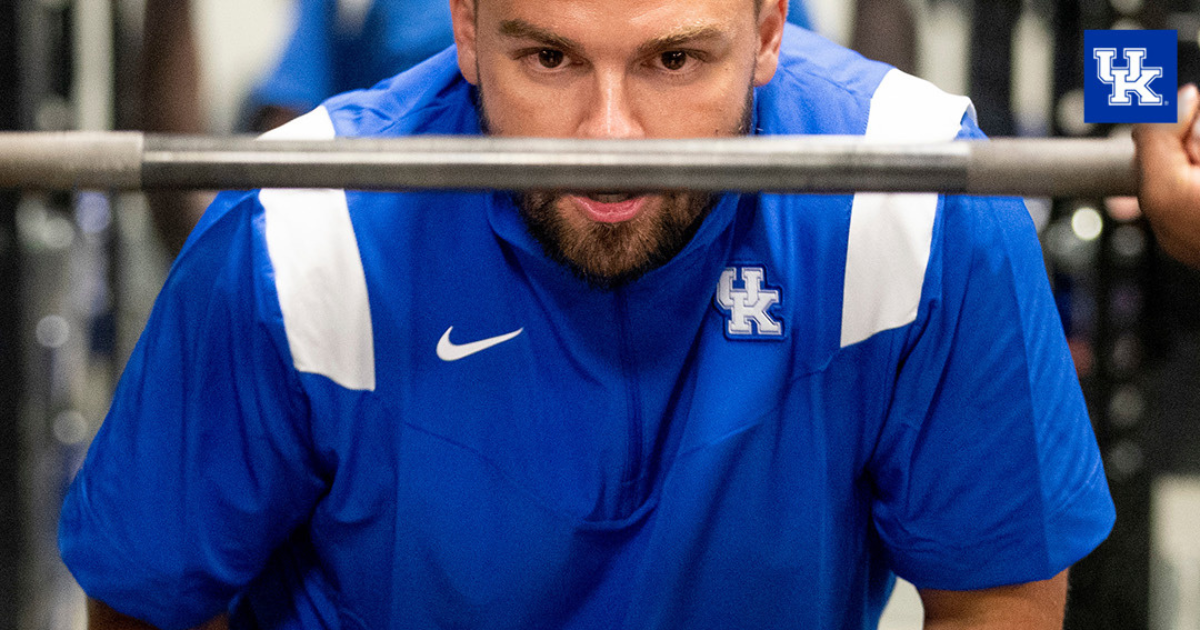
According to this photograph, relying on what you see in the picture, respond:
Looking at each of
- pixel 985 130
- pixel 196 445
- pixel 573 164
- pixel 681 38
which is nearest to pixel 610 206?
pixel 681 38

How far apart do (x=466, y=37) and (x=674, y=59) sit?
7.2 inches

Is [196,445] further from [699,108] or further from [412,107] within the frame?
[699,108]

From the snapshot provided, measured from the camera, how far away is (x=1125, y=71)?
30.5 inches

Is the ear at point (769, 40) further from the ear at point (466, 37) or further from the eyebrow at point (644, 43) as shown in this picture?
the ear at point (466, 37)

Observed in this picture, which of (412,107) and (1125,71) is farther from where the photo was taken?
(412,107)

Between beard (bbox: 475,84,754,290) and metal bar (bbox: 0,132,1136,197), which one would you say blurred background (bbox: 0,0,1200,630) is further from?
metal bar (bbox: 0,132,1136,197)

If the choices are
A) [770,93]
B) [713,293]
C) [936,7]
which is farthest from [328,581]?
[936,7]

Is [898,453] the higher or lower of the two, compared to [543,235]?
lower

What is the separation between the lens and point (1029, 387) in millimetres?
884

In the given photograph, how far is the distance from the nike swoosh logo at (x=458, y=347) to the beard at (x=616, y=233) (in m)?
0.08

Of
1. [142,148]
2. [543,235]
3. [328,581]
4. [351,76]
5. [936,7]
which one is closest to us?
[142,148]

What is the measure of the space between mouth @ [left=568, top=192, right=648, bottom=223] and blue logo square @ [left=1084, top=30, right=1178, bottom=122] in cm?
30

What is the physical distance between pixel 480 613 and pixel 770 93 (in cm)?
45

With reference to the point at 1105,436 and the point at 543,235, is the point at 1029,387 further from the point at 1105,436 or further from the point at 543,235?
the point at 1105,436
